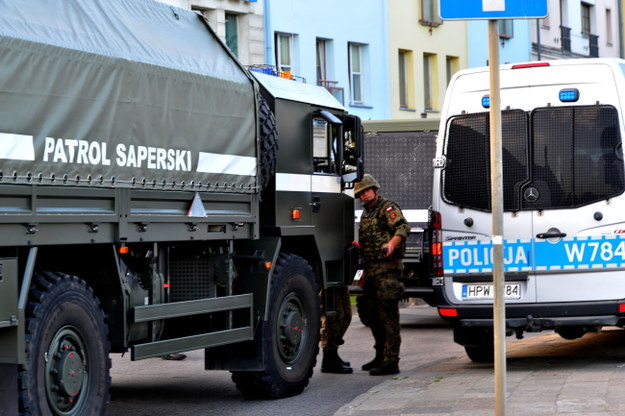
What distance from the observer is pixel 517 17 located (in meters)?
7.89

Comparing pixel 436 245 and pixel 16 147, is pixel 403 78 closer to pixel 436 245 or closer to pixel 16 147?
pixel 436 245

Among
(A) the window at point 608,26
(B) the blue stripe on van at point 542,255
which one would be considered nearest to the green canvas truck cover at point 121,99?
(B) the blue stripe on van at point 542,255

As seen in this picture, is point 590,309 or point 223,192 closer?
point 223,192

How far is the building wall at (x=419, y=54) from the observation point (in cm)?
3934

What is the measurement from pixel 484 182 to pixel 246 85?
8.47ft

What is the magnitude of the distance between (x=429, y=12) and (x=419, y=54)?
1323mm

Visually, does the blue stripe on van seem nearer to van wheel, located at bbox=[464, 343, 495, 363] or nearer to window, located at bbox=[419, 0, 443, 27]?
van wheel, located at bbox=[464, 343, 495, 363]

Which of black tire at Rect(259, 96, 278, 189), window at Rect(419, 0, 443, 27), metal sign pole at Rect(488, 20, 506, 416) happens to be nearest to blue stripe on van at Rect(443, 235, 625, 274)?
black tire at Rect(259, 96, 278, 189)

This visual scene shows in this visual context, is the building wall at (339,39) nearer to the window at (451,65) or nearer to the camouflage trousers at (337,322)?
the window at (451,65)

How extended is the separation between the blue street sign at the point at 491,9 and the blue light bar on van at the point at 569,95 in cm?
458

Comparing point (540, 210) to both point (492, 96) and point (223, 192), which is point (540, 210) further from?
point (492, 96)

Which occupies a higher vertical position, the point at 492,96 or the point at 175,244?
the point at 492,96

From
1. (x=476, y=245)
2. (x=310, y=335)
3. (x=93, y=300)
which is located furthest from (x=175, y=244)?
(x=476, y=245)

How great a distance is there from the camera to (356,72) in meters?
38.0
